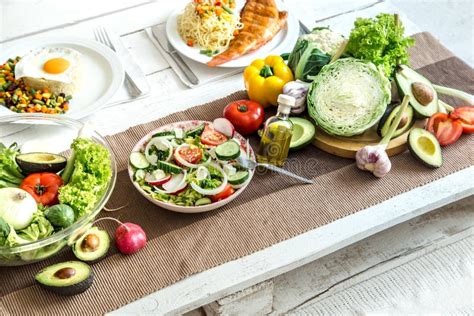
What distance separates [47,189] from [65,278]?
0.30 metres

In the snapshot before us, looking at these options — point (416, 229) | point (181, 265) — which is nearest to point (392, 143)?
point (416, 229)

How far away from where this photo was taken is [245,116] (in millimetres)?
2381

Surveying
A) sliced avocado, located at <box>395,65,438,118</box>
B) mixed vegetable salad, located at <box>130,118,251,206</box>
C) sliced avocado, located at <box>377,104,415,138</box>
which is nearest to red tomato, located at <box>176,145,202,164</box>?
mixed vegetable salad, located at <box>130,118,251,206</box>

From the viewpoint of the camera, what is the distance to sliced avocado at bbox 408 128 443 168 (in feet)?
7.53

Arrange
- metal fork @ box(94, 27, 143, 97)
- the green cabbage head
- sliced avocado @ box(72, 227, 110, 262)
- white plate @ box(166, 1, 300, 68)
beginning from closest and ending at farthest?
1. sliced avocado @ box(72, 227, 110, 262)
2. the green cabbage head
3. metal fork @ box(94, 27, 143, 97)
4. white plate @ box(166, 1, 300, 68)

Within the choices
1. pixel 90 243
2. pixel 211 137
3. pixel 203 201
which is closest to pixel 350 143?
pixel 211 137

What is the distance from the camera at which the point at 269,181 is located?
2.25m

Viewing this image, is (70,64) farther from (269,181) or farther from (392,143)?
(392,143)

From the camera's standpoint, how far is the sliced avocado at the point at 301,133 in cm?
231

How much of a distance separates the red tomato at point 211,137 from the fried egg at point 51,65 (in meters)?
0.65

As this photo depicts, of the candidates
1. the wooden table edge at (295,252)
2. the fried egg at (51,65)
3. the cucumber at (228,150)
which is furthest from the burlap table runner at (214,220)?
the fried egg at (51,65)

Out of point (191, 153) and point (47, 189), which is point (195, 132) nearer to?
point (191, 153)

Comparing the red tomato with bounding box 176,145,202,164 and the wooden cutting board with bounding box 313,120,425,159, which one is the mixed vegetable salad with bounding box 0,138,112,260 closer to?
the red tomato with bounding box 176,145,202,164

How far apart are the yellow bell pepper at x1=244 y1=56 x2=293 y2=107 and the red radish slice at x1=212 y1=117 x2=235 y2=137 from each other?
0.69ft
